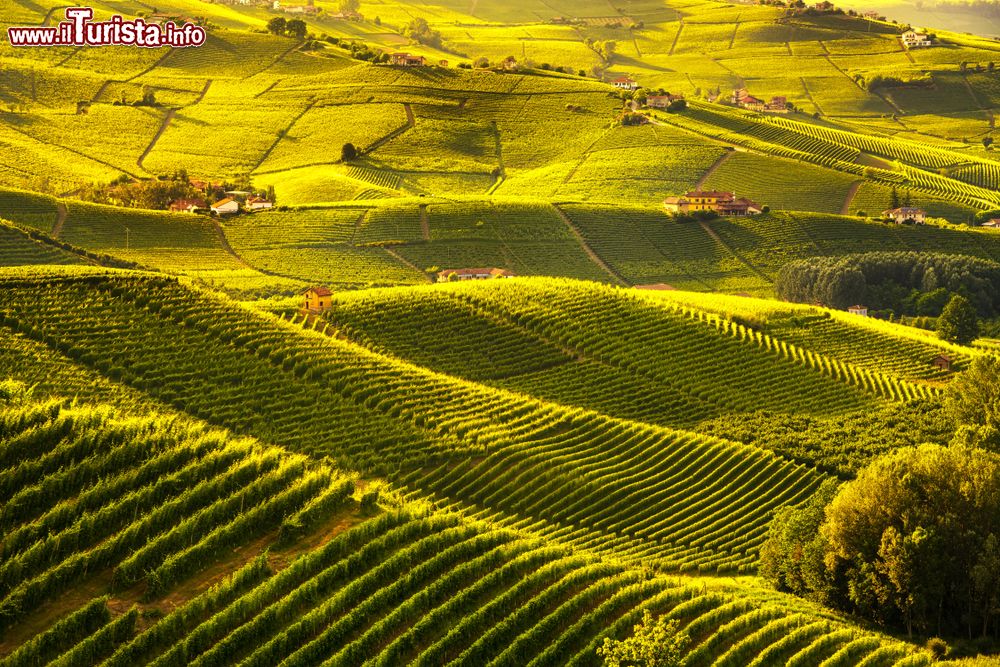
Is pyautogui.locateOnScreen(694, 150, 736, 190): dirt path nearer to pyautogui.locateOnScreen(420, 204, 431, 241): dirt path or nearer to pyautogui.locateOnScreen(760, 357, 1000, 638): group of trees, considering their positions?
pyautogui.locateOnScreen(420, 204, 431, 241): dirt path

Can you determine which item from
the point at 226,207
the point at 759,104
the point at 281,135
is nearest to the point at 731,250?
the point at 226,207

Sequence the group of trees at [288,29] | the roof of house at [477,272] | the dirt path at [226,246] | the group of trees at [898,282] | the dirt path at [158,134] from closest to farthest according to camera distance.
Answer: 1. the roof of house at [477,272]
2. the dirt path at [226,246]
3. the group of trees at [898,282]
4. the dirt path at [158,134]
5. the group of trees at [288,29]

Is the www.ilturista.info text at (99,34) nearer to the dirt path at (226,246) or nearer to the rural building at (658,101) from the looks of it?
the rural building at (658,101)

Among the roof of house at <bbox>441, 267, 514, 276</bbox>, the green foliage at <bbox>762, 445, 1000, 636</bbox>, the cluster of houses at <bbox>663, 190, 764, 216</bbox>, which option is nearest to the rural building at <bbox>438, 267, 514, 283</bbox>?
the roof of house at <bbox>441, 267, 514, 276</bbox>

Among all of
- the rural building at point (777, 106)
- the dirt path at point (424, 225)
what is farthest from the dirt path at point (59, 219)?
the rural building at point (777, 106)

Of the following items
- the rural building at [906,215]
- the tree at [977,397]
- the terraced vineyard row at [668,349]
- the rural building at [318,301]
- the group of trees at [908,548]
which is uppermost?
the group of trees at [908,548]

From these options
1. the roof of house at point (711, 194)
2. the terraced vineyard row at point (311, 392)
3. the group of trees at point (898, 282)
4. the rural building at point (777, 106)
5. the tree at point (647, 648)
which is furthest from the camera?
the rural building at point (777, 106)
